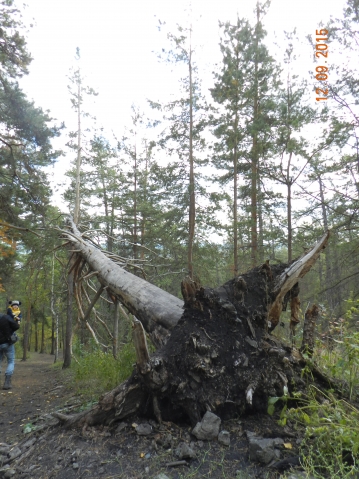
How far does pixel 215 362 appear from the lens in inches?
92.5

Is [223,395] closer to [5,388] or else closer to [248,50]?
A: [5,388]

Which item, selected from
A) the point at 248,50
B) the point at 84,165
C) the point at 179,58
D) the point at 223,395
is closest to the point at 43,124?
the point at 84,165

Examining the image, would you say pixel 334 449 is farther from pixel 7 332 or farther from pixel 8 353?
pixel 8 353

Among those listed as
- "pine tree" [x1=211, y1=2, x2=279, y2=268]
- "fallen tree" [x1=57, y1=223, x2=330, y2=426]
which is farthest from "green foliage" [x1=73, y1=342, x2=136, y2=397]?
"pine tree" [x1=211, y1=2, x2=279, y2=268]

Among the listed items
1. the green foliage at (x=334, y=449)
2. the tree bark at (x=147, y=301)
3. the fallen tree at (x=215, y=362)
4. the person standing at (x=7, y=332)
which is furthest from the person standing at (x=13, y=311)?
the green foliage at (x=334, y=449)

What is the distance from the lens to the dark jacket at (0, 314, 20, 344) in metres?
5.61

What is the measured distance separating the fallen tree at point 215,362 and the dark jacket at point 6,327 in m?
3.93

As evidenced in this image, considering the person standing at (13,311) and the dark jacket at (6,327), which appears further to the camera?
the person standing at (13,311)

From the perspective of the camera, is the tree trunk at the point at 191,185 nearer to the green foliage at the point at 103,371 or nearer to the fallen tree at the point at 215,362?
the green foliage at the point at 103,371

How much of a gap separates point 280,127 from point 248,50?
285 centimetres

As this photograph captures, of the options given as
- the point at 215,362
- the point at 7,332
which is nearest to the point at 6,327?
the point at 7,332

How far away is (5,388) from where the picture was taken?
608cm

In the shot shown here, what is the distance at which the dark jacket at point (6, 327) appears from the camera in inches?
221
